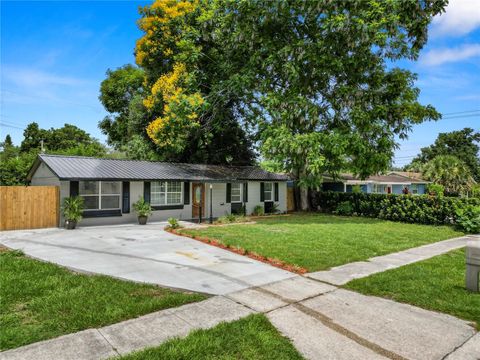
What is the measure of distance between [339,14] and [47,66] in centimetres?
1348

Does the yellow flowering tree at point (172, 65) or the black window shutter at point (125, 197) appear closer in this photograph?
the black window shutter at point (125, 197)

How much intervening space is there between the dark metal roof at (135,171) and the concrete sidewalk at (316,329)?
1061 centimetres

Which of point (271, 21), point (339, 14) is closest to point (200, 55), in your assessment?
point (271, 21)

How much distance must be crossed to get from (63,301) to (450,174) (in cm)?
3192

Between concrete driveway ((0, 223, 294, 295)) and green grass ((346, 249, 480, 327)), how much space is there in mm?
1824

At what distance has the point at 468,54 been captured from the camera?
668 inches

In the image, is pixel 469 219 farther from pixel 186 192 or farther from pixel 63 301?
pixel 63 301

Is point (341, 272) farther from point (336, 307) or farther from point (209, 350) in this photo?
point (209, 350)

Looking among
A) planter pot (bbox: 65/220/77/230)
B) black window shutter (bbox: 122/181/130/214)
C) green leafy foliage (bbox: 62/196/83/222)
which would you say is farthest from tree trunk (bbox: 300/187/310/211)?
planter pot (bbox: 65/220/77/230)

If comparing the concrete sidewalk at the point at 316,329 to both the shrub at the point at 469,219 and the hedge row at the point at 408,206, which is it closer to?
the shrub at the point at 469,219

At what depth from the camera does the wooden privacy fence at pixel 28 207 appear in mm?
12406

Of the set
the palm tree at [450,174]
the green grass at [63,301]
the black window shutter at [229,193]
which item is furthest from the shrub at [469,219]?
the palm tree at [450,174]

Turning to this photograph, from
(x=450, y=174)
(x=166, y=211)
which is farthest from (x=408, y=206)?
(x=450, y=174)

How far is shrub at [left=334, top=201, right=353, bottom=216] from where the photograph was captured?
64.8ft
